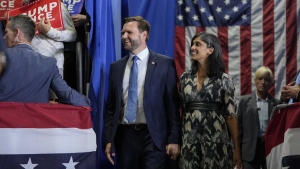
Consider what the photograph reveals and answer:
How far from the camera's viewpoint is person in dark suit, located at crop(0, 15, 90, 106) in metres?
5.19

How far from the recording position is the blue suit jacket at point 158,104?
18.4 feet

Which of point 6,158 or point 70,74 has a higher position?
point 70,74

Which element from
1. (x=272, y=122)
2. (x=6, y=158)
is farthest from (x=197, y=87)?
(x=6, y=158)

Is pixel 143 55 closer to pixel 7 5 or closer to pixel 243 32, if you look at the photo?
pixel 7 5

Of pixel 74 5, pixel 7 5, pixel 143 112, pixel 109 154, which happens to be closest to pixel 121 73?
pixel 143 112

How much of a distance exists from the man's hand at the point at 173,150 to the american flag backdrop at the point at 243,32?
105 inches

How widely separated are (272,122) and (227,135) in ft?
1.32

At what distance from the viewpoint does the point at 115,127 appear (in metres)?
5.69

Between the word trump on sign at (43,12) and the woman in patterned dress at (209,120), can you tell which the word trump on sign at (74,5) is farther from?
the woman in patterned dress at (209,120)

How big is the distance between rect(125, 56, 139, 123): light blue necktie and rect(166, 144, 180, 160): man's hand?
0.41 metres

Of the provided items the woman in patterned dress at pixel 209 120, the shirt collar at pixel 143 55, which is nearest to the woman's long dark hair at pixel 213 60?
the woman in patterned dress at pixel 209 120

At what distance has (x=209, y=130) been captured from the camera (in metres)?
5.45

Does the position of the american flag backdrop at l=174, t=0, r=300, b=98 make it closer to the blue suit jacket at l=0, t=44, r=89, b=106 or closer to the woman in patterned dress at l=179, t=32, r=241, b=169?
the woman in patterned dress at l=179, t=32, r=241, b=169

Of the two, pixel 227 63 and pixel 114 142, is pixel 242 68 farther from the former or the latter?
pixel 114 142
